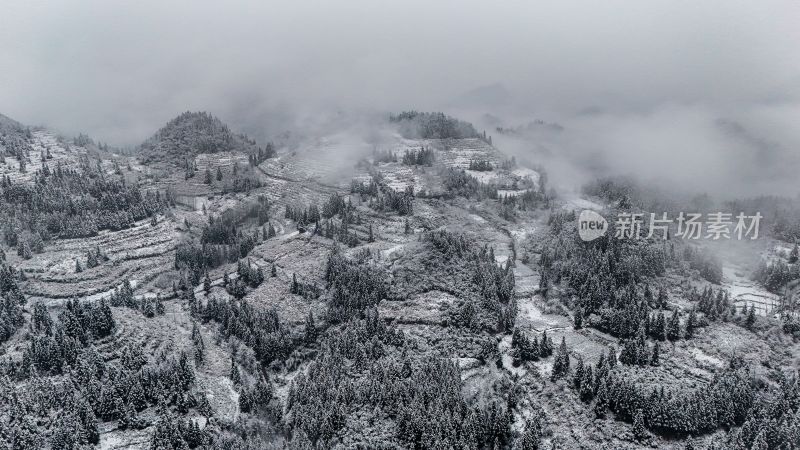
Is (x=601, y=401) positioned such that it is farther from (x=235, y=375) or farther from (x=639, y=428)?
(x=235, y=375)

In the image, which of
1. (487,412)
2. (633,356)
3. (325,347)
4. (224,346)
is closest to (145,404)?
(224,346)

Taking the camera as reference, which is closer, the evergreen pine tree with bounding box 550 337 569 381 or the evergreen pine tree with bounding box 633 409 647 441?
the evergreen pine tree with bounding box 633 409 647 441

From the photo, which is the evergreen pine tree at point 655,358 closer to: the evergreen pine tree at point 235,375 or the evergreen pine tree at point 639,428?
the evergreen pine tree at point 639,428

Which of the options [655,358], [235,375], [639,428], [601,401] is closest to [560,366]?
[601,401]

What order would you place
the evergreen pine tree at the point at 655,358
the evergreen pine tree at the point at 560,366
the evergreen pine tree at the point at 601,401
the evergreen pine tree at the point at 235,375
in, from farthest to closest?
the evergreen pine tree at the point at 655,358
the evergreen pine tree at the point at 235,375
the evergreen pine tree at the point at 560,366
the evergreen pine tree at the point at 601,401

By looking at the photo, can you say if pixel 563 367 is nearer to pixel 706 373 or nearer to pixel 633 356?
pixel 633 356

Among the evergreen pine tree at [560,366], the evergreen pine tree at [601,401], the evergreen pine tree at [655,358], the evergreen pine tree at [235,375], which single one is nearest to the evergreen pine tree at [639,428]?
the evergreen pine tree at [601,401]

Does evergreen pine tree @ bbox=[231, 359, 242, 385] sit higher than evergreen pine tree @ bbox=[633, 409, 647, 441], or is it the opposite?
Answer: evergreen pine tree @ bbox=[231, 359, 242, 385]

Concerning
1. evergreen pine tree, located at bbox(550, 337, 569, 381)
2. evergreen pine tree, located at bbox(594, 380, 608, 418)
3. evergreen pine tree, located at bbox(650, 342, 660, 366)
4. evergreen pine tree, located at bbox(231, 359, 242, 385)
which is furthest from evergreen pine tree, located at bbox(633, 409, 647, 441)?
evergreen pine tree, located at bbox(231, 359, 242, 385)

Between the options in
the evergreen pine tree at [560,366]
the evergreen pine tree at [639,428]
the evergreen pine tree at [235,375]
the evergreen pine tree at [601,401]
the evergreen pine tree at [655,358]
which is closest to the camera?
the evergreen pine tree at [639,428]

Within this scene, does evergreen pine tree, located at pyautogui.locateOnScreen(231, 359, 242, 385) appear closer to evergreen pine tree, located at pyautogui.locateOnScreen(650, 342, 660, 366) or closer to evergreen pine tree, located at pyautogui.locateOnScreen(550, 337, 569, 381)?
evergreen pine tree, located at pyautogui.locateOnScreen(550, 337, 569, 381)

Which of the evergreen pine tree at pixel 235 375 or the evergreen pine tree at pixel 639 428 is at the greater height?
the evergreen pine tree at pixel 235 375

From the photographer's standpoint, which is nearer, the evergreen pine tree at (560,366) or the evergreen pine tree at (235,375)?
the evergreen pine tree at (560,366)
